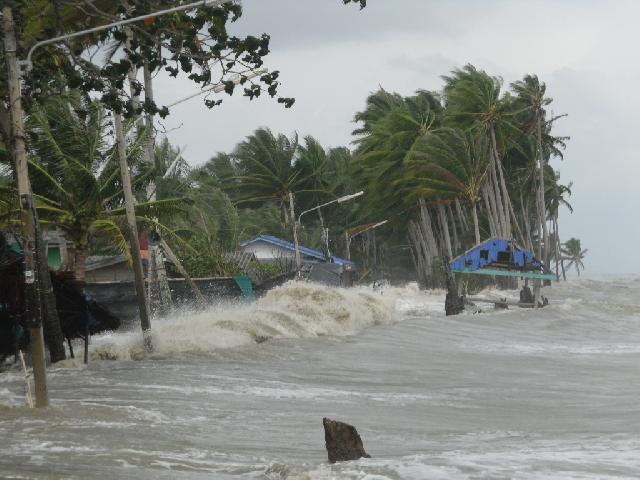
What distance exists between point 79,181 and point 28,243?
11.6 m

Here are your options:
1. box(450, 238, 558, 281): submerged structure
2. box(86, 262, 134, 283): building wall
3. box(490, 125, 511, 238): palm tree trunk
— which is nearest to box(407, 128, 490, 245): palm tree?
box(490, 125, 511, 238): palm tree trunk

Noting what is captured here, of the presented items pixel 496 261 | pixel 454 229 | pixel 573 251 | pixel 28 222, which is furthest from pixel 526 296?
pixel 573 251

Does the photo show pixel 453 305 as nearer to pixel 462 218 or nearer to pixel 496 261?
pixel 496 261

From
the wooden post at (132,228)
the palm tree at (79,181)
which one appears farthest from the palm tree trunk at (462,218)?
the wooden post at (132,228)

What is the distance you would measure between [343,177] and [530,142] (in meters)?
14.9

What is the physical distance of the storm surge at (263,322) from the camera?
21.8 m

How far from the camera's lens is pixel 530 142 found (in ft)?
208

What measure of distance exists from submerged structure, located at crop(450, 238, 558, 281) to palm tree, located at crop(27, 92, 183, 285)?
17.1m

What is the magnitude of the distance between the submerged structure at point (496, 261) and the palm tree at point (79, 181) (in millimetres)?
17135

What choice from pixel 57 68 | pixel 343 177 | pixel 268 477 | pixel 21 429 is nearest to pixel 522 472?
pixel 268 477

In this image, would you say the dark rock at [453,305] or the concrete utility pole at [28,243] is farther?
the dark rock at [453,305]

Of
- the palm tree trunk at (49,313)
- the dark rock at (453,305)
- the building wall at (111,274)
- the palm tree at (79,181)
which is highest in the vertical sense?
the palm tree at (79,181)

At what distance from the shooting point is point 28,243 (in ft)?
40.9

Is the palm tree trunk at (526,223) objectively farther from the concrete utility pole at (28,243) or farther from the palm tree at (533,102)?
the concrete utility pole at (28,243)
